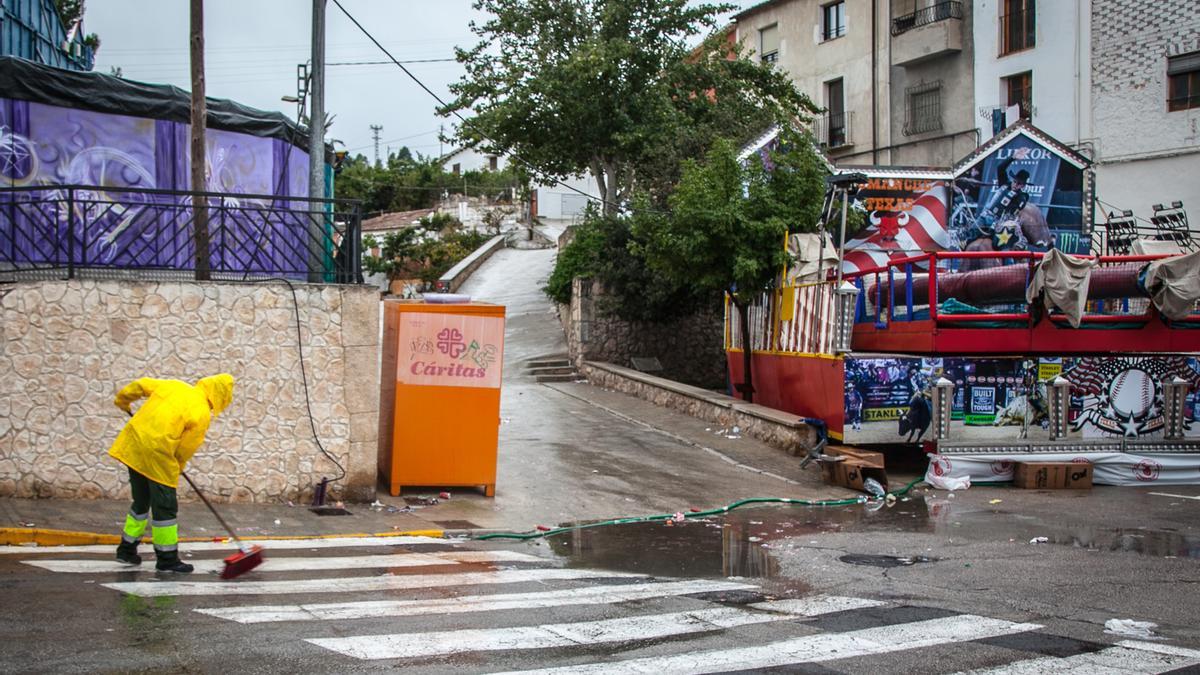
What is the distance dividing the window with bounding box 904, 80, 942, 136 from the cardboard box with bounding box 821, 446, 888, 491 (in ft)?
72.3

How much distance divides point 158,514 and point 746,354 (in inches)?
533

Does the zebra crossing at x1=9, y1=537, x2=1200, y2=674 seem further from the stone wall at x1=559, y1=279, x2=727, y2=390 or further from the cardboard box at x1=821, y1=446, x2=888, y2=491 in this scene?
the stone wall at x1=559, y1=279, x2=727, y2=390

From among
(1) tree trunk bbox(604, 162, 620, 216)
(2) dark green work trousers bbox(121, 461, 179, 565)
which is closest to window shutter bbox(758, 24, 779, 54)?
(1) tree trunk bbox(604, 162, 620, 216)

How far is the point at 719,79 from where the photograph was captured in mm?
29109

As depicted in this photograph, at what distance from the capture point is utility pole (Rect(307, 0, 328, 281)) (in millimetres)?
12188

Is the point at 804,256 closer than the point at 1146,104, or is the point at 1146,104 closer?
the point at 804,256

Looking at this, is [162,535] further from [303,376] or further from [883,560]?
[883,560]

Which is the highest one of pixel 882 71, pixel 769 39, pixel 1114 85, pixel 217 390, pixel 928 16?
pixel 769 39

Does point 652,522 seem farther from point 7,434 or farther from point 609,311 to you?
point 609,311

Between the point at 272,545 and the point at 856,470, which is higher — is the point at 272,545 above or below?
below

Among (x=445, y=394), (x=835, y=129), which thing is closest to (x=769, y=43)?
(x=835, y=129)

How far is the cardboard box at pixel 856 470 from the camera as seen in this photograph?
13586 mm

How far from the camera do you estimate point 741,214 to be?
57.7ft

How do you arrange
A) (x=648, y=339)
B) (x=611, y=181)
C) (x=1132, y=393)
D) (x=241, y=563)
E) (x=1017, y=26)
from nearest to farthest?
(x=241, y=563) < (x=1132, y=393) < (x=648, y=339) < (x=1017, y=26) < (x=611, y=181)
